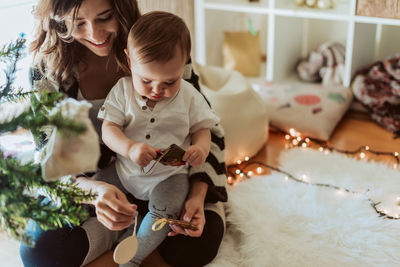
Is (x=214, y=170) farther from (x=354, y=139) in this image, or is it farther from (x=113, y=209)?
(x=354, y=139)

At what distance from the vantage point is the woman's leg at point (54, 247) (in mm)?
1331

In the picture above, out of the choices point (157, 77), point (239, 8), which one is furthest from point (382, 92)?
point (157, 77)

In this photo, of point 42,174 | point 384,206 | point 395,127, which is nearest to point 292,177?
point 384,206

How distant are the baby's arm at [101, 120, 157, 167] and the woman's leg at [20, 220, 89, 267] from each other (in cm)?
29

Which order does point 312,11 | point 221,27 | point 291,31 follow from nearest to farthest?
point 312,11
point 291,31
point 221,27

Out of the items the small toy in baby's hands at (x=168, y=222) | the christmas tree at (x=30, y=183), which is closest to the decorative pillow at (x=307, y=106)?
the small toy in baby's hands at (x=168, y=222)

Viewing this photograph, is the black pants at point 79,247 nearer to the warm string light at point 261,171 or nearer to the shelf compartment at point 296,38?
the warm string light at point 261,171

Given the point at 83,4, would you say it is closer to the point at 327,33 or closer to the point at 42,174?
the point at 42,174

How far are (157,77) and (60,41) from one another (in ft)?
1.17

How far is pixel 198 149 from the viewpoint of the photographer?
4.13ft

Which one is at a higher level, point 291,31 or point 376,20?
point 376,20

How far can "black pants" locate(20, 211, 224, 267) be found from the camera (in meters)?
1.33

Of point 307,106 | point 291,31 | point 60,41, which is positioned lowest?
point 307,106

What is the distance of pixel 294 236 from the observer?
4.97 feet
